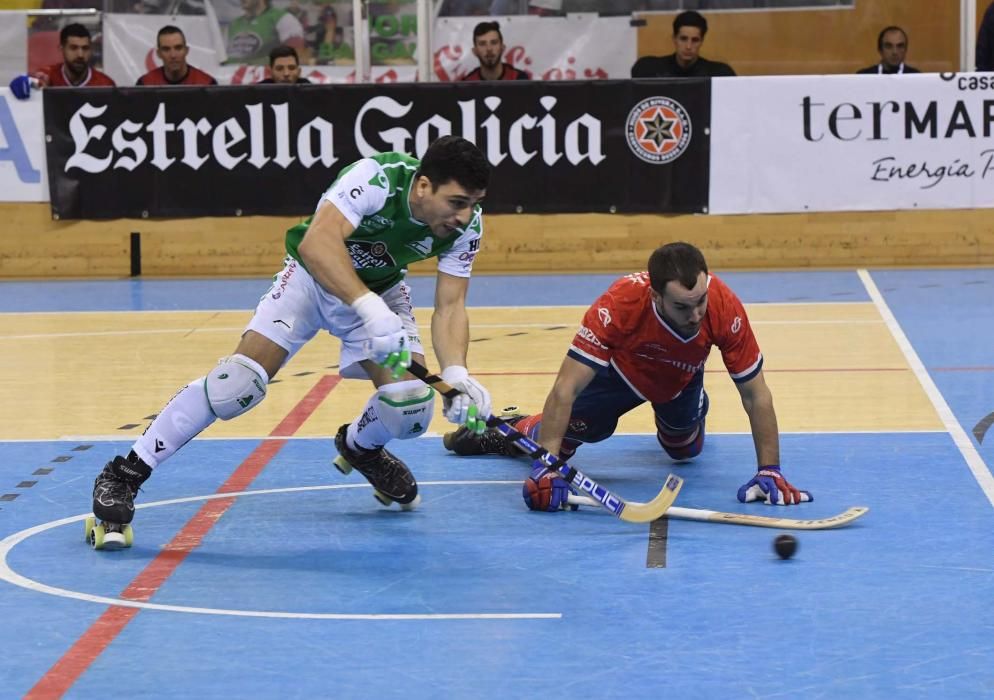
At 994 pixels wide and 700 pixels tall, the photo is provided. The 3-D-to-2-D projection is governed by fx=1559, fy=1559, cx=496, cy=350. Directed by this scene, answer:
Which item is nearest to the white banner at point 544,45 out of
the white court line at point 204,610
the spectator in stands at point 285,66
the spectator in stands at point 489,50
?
the spectator in stands at point 489,50

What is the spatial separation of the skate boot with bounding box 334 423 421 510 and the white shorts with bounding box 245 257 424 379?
0.44m

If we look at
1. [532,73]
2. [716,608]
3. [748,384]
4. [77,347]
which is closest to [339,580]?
[716,608]

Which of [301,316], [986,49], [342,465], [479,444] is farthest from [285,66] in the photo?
[301,316]

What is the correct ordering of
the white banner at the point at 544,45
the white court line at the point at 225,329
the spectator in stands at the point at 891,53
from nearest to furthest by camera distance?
the white court line at the point at 225,329, the spectator in stands at the point at 891,53, the white banner at the point at 544,45

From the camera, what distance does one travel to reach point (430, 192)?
21.2ft

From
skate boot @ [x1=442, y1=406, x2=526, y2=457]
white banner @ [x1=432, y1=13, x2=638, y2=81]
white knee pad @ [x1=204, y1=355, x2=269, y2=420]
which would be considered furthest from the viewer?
white banner @ [x1=432, y1=13, x2=638, y2=81]

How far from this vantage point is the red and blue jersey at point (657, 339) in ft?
22.9

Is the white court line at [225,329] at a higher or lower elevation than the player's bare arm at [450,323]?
lower

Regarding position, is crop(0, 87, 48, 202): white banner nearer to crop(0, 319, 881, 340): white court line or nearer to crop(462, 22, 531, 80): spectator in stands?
crop(0, 319, 881, 340): white court line

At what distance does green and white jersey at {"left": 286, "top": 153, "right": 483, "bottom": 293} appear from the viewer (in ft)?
21.4

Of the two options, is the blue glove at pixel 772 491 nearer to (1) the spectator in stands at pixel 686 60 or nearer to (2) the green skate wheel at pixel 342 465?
(2) the green skate wheel at pixel 342 465

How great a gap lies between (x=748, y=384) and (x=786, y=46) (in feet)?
39.3

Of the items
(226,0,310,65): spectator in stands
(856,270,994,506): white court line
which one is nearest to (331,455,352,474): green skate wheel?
(856,270,994,506): white court line

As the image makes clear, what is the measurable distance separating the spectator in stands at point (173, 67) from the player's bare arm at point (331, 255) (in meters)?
9.73
